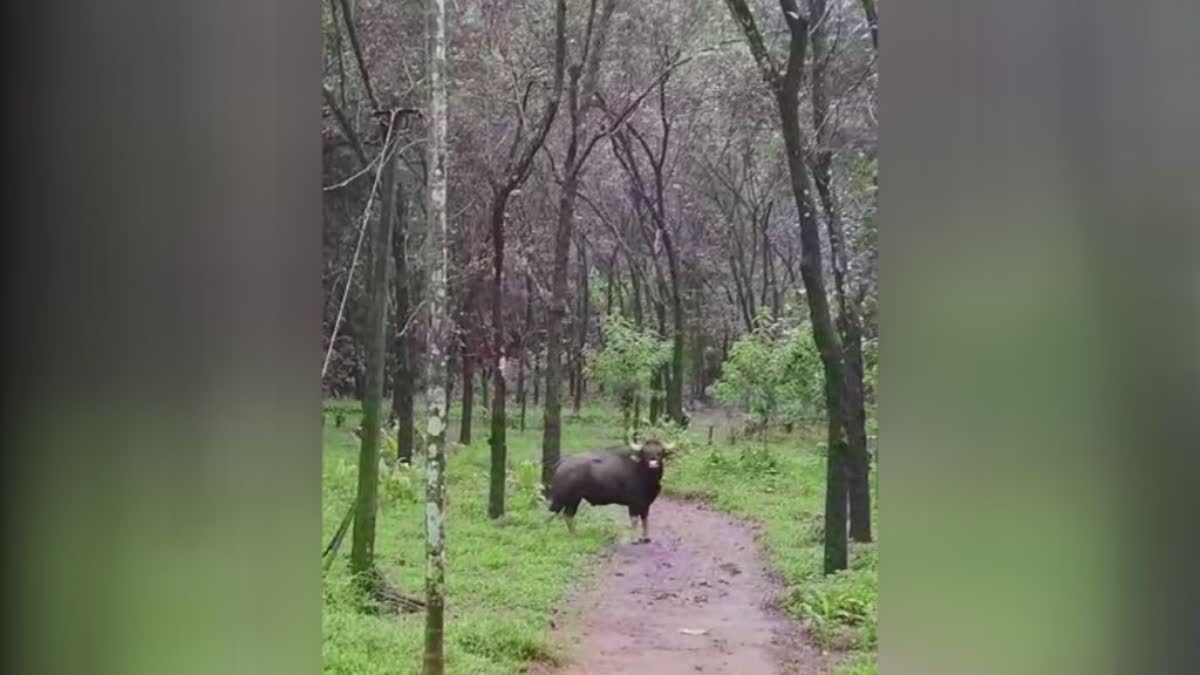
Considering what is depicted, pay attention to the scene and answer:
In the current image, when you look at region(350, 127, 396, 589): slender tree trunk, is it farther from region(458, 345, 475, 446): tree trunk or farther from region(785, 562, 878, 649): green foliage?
region(785, 562, 878, 649): green foliage

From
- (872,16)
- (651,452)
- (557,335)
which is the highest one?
(872,16)

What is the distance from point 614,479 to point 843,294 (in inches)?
21.0

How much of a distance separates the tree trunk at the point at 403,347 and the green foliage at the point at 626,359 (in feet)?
1.08

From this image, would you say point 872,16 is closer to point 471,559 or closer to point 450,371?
point 450,371

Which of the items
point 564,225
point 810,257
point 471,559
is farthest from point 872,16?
point 471,559

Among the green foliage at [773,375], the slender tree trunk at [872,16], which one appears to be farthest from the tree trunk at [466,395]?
the slender tree trunk at [872,16]

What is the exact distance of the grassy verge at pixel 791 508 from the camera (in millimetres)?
1815

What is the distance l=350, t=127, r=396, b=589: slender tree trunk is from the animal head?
1.52ft

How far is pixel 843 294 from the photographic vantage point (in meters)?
1.85
